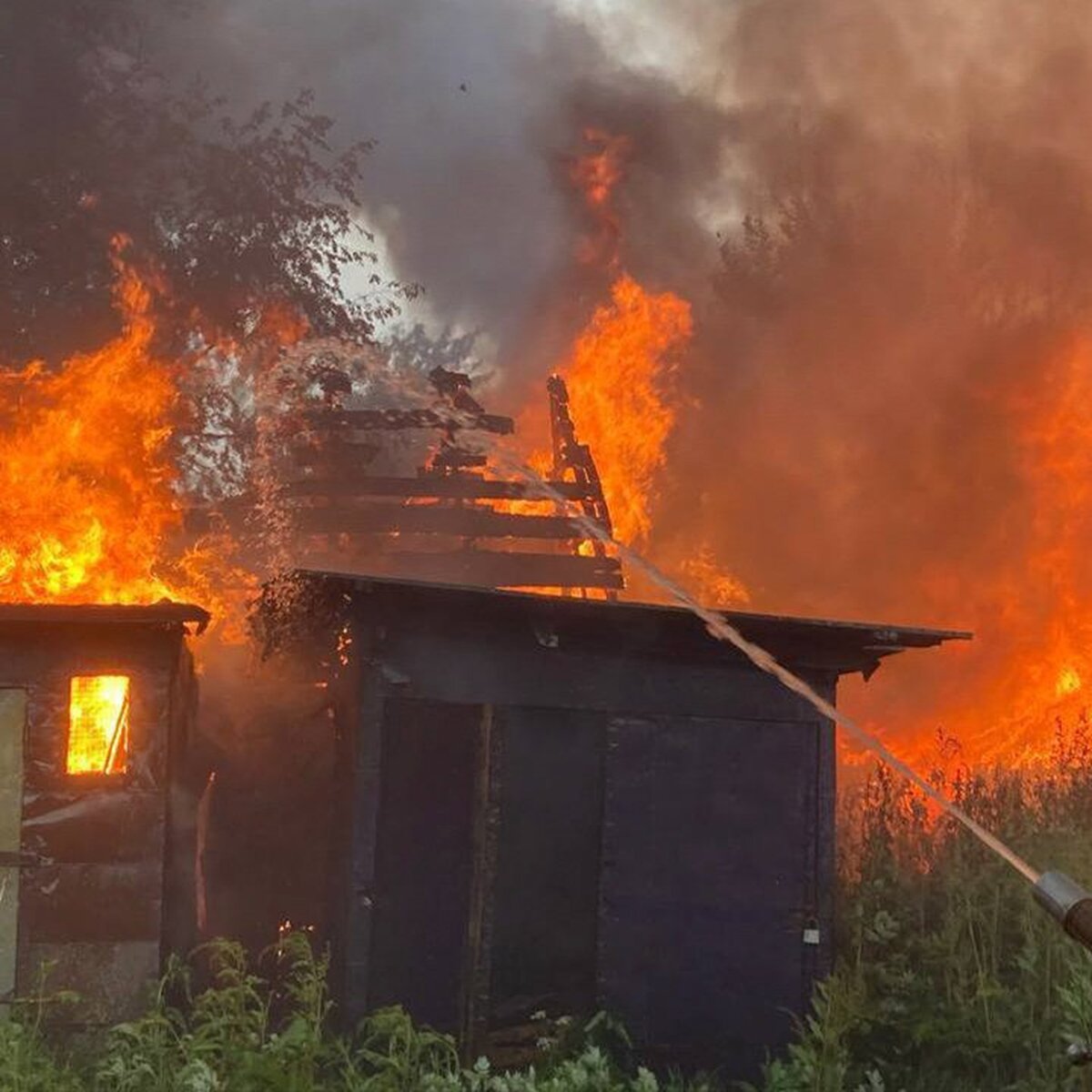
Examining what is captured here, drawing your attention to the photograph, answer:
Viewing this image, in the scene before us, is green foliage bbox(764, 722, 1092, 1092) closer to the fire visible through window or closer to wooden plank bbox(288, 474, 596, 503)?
the fire visible through window

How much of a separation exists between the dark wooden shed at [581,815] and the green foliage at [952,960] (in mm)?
768

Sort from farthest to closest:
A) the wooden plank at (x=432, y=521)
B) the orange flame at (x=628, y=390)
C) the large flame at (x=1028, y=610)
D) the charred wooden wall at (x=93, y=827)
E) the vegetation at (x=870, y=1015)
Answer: the orange flame at (x=628, y=390) < the large flame at (x=1028, y=610) < the wooden plank at (x=432, y=521) < the charred wooden wall at (x=93, y=827) < the vegetation at (x=870, y=1015)

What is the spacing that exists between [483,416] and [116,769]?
12419 mm

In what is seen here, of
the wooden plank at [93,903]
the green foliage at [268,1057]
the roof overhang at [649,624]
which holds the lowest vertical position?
the green foliage at [268,1057]

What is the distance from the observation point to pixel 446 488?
21.1 meters

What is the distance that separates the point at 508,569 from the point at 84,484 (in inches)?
240

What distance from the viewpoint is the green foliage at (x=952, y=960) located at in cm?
948

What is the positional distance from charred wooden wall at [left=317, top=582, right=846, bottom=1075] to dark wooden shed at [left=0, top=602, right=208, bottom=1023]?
1.48 metres

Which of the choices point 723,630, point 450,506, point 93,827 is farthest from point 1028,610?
point 93,827

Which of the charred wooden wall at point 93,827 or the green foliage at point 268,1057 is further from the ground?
the charred wooden wall at point 93,827

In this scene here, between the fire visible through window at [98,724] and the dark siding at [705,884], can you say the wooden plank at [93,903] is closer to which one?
the fire visible through window at [98,724]

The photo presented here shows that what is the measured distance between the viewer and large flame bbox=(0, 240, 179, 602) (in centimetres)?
1723

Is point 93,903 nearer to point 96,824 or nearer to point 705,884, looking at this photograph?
point 96,824

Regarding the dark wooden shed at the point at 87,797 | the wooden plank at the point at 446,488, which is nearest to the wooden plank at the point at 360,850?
the dark wooden shed at the point at 87,797
